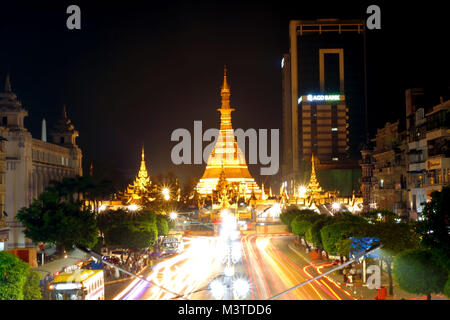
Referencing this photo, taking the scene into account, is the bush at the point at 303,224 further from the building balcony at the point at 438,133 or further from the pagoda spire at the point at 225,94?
the pagoda spire at the point at 225,94

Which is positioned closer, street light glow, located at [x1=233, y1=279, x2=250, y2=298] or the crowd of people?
street light glow, located at [x1=233, y1=279, x2=250, y2=298]

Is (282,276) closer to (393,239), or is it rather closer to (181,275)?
(181,275)

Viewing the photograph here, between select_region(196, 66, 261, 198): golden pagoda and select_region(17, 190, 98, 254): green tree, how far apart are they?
352 feet

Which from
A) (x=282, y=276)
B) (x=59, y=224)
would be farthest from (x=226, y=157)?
(x=282, y=276)

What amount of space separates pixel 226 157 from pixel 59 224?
115 m

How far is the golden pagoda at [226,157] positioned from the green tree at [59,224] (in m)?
107

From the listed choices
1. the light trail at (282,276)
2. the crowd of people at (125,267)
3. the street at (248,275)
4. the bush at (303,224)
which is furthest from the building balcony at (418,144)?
the crowd of people at (125,267)

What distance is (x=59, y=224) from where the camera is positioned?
55.2 m

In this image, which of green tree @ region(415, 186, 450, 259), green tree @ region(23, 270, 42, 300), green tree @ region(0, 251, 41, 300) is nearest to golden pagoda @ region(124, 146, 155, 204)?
green tree @ region(23, 270, 42, 300)

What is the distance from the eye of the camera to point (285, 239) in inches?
3812

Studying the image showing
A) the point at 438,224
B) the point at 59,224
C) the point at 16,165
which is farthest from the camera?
the point at 16,165

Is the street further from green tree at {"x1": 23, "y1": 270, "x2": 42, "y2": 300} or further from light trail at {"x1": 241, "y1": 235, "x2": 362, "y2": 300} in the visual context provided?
green tree at {"x1": 23, "y1": 270, "x2": 42, "y2": 300}

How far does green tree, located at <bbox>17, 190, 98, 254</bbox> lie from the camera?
55.2 m

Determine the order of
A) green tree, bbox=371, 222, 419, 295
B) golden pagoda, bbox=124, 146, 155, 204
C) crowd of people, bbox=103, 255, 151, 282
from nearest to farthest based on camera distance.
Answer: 1. green tree, bbox=371, 222, 419, 295
2. crowd of people, bbox=103, 255, 151, 282
3. golden pagoda, bbox=124, 146, 155, 204
